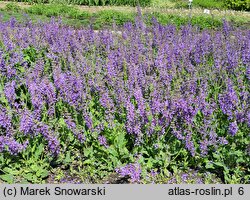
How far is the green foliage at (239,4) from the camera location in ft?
48.2

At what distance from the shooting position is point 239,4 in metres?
14.8

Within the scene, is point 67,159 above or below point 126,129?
below

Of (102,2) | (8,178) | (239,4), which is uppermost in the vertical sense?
(102,2)

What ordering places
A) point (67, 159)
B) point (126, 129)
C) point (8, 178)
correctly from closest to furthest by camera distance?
point (8, 178) → point (67, 159) → point (126, 129)

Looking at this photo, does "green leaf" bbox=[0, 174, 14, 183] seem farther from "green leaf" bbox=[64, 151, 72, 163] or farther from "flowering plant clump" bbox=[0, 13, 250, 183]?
"green leaf" bbox=[64, 151, 72, 163]

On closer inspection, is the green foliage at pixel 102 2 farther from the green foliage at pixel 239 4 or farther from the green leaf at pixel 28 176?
the green leaf at pixel 28 176

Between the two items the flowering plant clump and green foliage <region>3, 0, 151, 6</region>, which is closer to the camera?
the flowering plant clump

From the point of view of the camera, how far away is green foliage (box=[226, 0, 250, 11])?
1470cm

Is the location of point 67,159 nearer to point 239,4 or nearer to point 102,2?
point 102,2

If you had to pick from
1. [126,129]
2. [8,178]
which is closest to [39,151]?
[8,178]

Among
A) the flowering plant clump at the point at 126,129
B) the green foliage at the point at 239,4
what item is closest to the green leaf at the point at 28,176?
the flowering plant clump at the point at 126,129

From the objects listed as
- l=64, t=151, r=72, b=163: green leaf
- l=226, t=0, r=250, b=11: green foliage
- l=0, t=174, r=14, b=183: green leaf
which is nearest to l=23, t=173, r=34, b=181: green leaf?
l=0, t=174, r=14, b=183: green leaf

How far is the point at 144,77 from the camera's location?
15.7 ft

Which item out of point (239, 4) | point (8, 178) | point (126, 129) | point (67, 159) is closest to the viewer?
point (8, 178)
